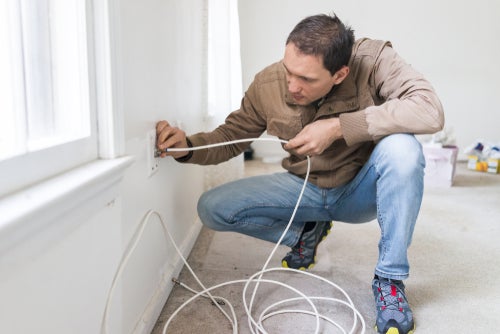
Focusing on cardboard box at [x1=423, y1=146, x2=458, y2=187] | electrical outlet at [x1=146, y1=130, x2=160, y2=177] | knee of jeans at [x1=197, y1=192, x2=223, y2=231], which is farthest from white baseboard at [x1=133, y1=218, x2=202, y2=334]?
cardboard box at [x1=423, y1=146, x2=458, y2=187]

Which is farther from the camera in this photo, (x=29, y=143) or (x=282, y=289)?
(x=282, y=289)

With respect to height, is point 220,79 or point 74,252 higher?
point 220,79

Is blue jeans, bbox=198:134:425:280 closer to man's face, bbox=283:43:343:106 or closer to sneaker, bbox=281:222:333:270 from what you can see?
sneaker, bbox=281:222:333:270

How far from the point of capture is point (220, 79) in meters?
1.67

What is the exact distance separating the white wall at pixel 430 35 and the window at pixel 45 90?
97.8 inches

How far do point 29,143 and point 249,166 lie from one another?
2.28 m

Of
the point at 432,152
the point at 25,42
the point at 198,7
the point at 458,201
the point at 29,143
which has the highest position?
the point at 198,7

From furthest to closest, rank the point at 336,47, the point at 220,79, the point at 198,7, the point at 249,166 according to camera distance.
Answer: the point at 249,166 < the point at 220,79 < the point at 198,7 < the point at 336,47

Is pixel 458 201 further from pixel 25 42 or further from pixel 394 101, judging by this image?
pixel 25 42

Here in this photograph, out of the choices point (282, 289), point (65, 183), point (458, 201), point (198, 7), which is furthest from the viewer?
point (458, 201)

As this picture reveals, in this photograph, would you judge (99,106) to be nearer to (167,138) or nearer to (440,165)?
(167,138)

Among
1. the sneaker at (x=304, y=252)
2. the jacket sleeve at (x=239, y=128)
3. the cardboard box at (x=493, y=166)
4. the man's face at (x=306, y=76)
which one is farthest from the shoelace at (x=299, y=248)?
the cardboard box at (x=493, y=166)

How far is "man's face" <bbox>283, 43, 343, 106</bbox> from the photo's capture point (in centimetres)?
95

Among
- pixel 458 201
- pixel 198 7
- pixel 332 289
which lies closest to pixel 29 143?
pixel 332 289
